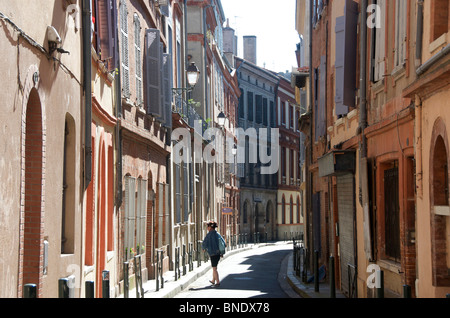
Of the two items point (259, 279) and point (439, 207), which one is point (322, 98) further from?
point (439, 207)

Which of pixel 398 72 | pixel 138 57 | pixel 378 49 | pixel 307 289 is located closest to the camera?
pixel 398 72

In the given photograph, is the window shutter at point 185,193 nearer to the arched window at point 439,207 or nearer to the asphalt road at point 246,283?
the asphalt road at point 246,283

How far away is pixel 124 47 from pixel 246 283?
680cm

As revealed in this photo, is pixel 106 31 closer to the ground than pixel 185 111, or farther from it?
closer to the ground

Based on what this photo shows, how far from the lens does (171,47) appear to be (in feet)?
80.4

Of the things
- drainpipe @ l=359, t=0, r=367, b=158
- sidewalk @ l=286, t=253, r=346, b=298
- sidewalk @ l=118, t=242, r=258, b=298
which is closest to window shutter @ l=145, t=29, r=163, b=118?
sidewalk @ l=118, t=242, r=258, b=298

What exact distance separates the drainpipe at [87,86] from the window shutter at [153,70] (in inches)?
291

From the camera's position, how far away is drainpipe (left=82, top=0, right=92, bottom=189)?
38.8 feet

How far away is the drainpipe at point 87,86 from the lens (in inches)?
465

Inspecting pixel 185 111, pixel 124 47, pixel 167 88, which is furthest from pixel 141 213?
pixel 185 111

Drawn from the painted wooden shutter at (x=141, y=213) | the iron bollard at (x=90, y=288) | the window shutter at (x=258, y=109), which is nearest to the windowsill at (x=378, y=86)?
the painted wooden shutter at (x=141, y=213)

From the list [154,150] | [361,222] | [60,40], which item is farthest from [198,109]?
[60,40]

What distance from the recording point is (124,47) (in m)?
16.6

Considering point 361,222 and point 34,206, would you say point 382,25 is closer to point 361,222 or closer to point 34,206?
point 361,222
